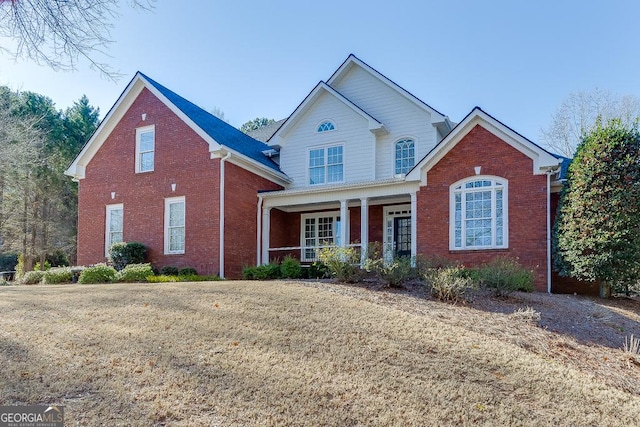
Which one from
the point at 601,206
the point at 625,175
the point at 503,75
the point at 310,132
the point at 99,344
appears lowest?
the point at 99,344

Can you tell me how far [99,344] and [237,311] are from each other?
2148 mm

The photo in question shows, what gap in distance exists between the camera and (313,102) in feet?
63.3

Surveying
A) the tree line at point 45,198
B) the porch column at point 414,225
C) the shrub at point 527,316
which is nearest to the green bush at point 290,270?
the porch column at point 414,225

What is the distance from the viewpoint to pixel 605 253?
12492mm

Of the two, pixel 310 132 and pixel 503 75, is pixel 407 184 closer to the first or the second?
pixel 310 132

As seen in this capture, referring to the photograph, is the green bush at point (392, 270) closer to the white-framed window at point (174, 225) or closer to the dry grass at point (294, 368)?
the dry grass at point (294, 368)

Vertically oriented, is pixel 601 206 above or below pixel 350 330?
above

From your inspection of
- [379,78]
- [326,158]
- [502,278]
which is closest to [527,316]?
[502,278]

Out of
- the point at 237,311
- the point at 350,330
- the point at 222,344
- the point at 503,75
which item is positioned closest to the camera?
the point at 222,344

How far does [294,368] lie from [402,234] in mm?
12725

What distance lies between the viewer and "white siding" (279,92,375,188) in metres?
18.4

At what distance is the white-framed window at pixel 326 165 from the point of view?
18844mm

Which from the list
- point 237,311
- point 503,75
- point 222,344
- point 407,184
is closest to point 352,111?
point 407,184

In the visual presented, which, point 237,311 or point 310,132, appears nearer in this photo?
point 237,311
